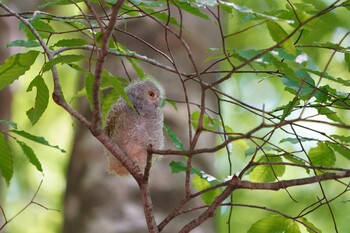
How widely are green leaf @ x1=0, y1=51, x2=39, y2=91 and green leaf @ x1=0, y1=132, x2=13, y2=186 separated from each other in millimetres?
151

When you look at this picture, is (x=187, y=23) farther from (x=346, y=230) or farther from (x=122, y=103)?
(x=346, y=230)

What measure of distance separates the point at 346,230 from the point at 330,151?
2.33 metres

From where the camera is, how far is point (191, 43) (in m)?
2.29

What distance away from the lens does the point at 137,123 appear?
54.6 inches

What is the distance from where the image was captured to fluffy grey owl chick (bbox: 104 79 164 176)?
4.49 feet

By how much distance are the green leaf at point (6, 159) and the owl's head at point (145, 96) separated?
33 centimetres

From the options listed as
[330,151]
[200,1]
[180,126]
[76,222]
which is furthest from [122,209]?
[200,1]

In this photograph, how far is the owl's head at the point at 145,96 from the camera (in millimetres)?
1406

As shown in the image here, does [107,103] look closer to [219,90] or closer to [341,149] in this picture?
[219,90]

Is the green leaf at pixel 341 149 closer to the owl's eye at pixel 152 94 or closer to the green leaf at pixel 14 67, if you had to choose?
the owl's eye at pixel 152 94

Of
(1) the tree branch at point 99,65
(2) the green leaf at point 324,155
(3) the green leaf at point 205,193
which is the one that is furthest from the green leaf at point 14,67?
(2) the green leaf at point 324,155

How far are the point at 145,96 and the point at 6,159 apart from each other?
365mm

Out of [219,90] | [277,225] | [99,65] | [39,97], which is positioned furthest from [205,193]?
[99,65]

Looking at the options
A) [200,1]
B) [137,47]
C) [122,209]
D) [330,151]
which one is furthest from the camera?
[137,47]
